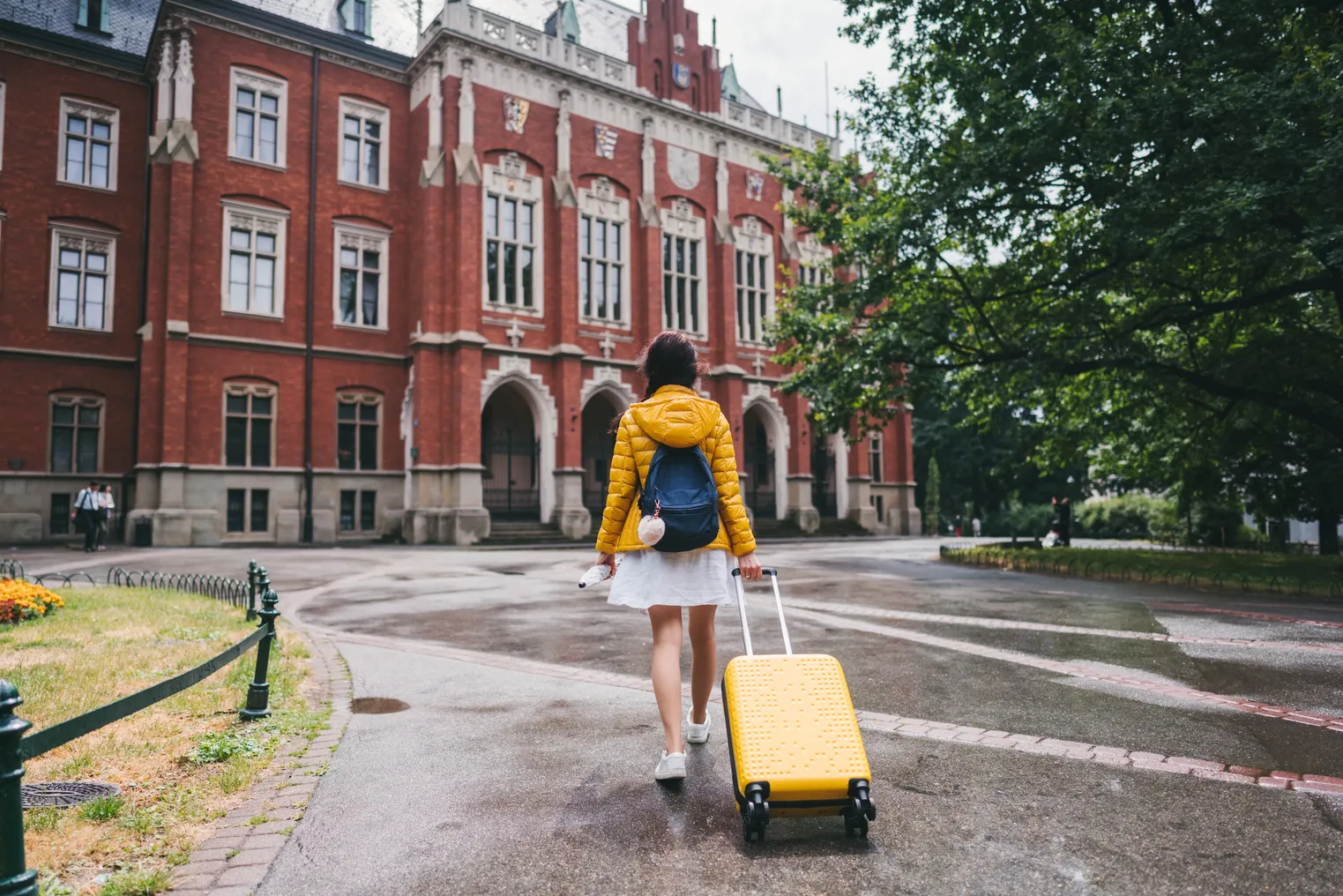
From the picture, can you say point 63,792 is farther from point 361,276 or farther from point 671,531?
point 361,276

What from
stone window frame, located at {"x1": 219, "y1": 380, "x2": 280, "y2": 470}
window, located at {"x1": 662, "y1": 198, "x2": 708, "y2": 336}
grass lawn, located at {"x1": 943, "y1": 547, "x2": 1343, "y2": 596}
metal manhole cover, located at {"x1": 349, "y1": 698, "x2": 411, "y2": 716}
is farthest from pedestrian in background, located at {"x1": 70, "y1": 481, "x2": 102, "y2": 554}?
grass lawn, located at {"x1": 943, "y1": 547, "x2": 1343, "y2": 596}

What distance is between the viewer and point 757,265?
32656mm

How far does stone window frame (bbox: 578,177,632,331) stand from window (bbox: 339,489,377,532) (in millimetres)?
8601

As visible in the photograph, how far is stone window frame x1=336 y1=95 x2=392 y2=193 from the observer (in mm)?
25859

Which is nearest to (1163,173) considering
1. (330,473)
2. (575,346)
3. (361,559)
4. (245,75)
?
(361,559)

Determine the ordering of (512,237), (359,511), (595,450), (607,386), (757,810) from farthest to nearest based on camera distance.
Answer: (595,450)
(607,386)
(512,237)
(359,511)
(757,810)

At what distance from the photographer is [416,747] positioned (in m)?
4.50

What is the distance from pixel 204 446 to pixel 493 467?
883 cm

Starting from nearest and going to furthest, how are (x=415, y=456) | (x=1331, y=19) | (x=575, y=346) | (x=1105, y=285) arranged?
1. (x=1331, y=19)
2. (x=1105, y=285)
3. (x=415, y=456)
4. (x=575, y=346)

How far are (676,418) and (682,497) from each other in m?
0.35

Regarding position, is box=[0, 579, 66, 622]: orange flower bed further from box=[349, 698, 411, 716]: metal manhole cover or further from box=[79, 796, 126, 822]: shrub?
box=[79, 796, 126, 822]: shrub

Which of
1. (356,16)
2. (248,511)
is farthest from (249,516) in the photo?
(356,16)

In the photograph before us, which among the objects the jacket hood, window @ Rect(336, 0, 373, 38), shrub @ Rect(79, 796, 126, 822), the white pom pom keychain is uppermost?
window @ Rect(336, 0, 373, 38)

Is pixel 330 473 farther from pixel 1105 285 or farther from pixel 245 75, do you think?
pixel 1105 285
